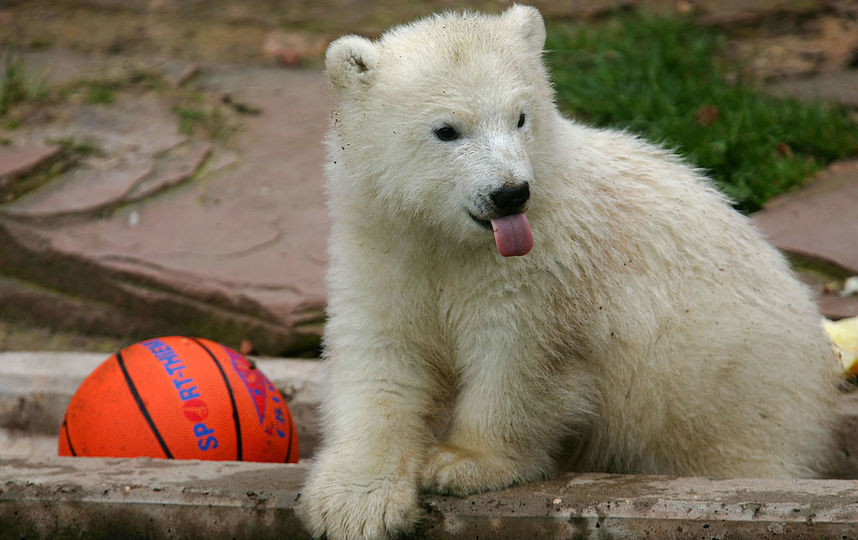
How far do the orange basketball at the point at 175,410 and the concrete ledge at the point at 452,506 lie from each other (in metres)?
0.33

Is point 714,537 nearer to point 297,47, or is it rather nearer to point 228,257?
point 228,257

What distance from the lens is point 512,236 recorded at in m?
3.07

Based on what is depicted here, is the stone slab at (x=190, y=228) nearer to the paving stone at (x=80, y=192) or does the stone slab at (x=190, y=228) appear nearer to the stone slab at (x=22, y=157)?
the paving stone at (x=80, y=192)

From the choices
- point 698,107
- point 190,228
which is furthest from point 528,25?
point 698,107

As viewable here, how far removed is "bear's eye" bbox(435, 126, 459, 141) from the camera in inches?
123

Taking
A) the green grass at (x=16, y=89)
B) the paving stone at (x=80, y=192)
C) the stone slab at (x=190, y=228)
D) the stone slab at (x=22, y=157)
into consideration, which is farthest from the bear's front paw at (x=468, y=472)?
the green grass at (x=16, y=89)

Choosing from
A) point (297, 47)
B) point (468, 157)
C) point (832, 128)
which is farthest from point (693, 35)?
point (468, 157)

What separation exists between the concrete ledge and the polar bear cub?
0.45 ft

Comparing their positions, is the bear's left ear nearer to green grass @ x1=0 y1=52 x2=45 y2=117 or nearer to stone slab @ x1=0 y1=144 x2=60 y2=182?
stone slab @ x1=0 y1=144 x2=60 y2=182

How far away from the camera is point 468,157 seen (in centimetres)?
309

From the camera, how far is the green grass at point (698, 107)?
19.9 feet

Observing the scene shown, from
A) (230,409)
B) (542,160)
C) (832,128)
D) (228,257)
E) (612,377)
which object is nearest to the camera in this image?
(542,160)

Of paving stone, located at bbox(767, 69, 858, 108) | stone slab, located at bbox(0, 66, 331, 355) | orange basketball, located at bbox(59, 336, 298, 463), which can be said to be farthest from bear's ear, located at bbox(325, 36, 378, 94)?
paving stone, located at bbox(767, 69, 858, 108)

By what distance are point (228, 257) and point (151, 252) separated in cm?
43
